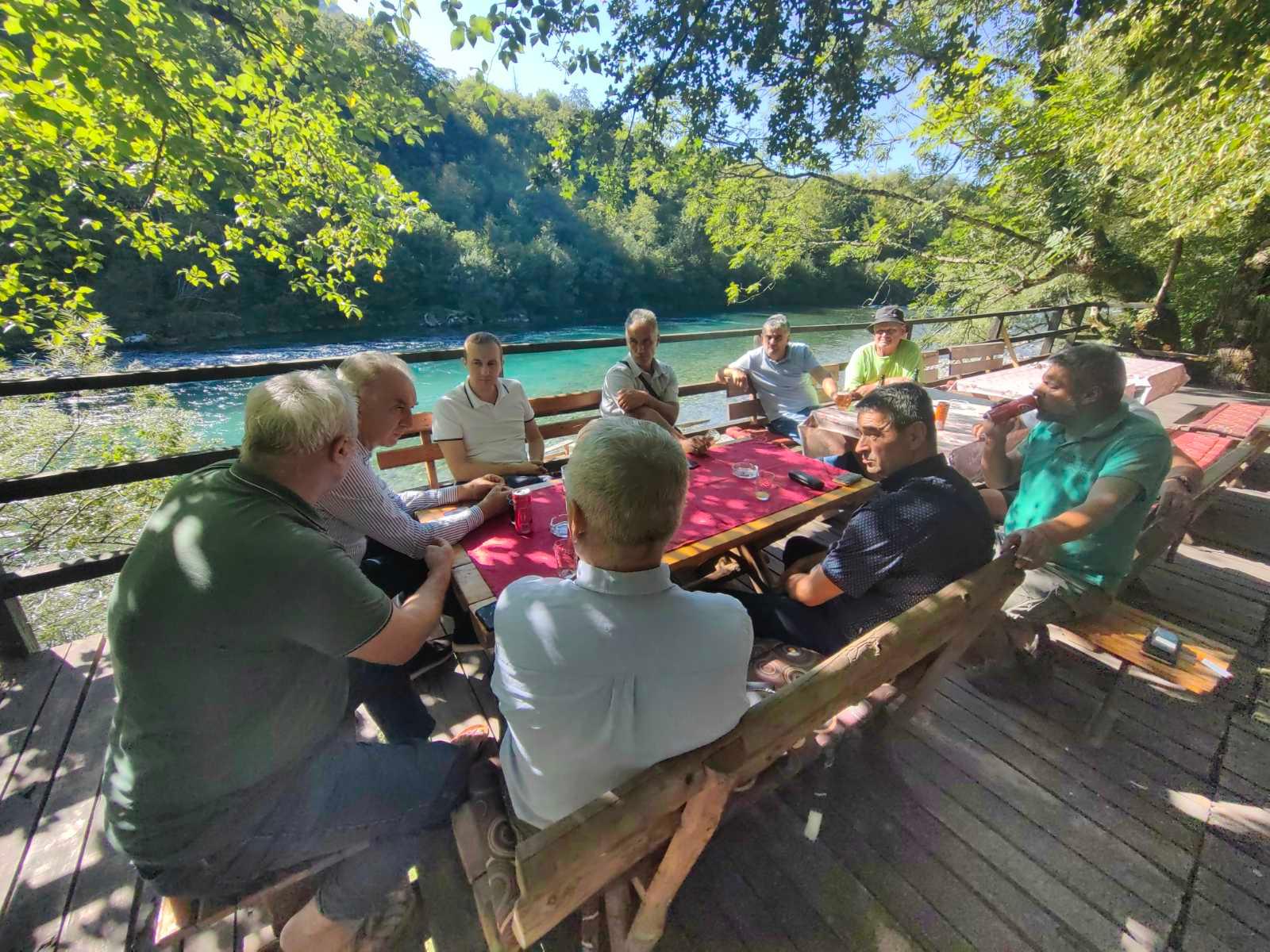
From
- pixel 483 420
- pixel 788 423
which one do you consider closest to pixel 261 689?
pixel 483 420

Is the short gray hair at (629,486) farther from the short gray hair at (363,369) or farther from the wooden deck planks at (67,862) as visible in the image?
the wooden deck planks at (67,862)

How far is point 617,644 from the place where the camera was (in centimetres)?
91

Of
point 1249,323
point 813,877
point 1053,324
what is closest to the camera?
point 813,877

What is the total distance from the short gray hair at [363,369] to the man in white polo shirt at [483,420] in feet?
2.32

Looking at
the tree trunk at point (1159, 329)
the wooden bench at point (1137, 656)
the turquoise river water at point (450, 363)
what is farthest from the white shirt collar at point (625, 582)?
the tree trunk at point (1159, 329)

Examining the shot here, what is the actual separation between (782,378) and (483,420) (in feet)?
7.63

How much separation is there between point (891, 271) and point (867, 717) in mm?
13571

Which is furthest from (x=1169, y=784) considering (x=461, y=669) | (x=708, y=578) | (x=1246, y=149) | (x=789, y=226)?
(x=789, y=226)

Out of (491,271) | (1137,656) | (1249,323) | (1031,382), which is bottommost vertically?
(1137,656)

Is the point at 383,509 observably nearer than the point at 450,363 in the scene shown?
Yes

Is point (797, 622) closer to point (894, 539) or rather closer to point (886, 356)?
point (894, 539)

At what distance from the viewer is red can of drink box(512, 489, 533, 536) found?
74.5 inches

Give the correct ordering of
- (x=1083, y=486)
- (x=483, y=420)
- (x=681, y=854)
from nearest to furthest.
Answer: (x=681, y=854), (x=1083, y=486), (x=483, y=420)

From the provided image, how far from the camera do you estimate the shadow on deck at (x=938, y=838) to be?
4.45 feet
